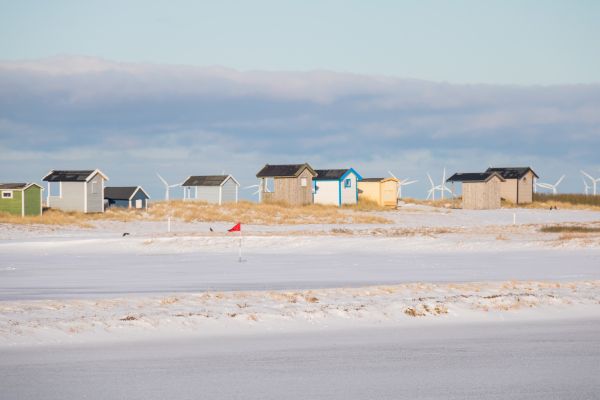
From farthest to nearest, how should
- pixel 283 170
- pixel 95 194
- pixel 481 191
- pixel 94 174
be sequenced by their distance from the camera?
pixel 481 191 → pixel 283 170 → pixel 94 174 → pixel 95 194

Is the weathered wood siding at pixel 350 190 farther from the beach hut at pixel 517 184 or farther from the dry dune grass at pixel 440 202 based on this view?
the beach hut at pixel 517 184

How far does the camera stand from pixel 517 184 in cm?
9262

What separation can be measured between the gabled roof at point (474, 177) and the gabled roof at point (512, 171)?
377 centimetres

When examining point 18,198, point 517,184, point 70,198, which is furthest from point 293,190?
point 517,184

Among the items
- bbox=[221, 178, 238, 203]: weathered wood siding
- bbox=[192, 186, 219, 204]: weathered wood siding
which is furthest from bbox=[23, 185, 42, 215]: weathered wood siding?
bbox=[221, 178, 238, 203]: weathered wood siding

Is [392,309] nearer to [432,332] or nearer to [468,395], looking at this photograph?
[432,332]

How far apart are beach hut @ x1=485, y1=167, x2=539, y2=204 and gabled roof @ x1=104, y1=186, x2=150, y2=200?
4109 cm

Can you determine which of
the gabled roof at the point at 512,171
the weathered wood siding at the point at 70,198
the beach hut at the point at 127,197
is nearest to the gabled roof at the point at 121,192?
the beach hut at the point at 127,197

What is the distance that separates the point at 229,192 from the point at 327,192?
9831 mm

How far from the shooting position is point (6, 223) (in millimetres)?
52938

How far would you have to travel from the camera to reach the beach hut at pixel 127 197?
77625mm

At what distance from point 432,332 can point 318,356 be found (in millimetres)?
2903

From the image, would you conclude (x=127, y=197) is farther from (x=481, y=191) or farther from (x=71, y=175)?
(x=481, y=191)

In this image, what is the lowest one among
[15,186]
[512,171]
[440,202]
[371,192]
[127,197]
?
[440,202]
